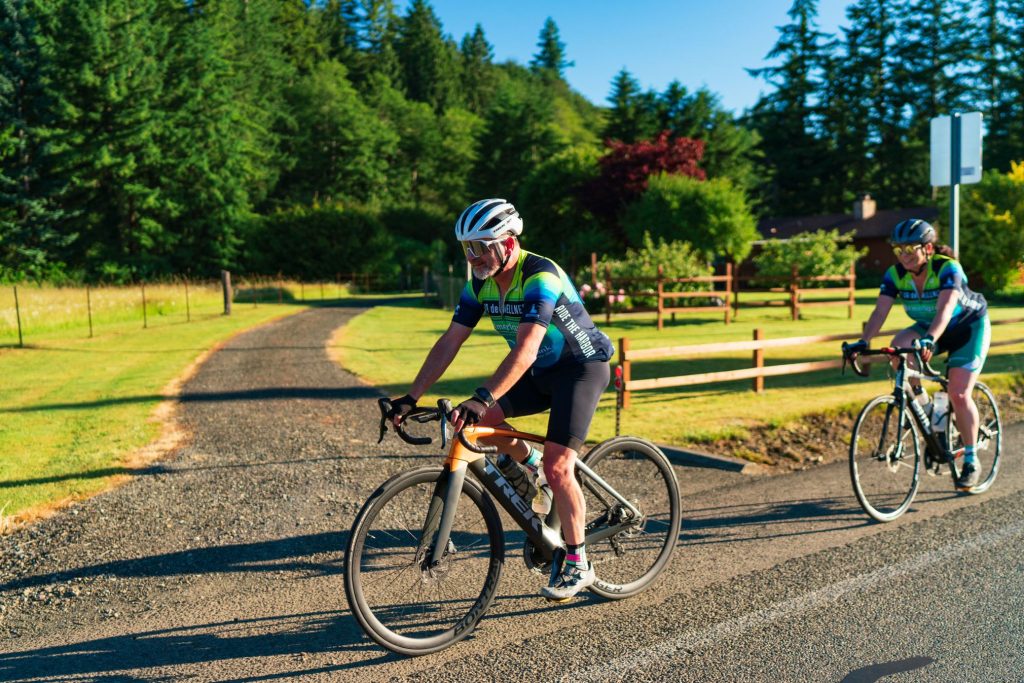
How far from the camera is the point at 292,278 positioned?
203 feet

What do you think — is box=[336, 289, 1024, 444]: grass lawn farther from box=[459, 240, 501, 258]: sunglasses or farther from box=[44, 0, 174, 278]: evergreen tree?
box=[44, 0, 174, 278]: evergreen tree

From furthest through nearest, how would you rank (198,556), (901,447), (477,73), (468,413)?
1. (477,73)
2. (901,447)
3. (198,556)
4. (468,413)

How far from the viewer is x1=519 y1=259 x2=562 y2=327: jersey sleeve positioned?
148 inches

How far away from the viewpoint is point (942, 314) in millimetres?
5918

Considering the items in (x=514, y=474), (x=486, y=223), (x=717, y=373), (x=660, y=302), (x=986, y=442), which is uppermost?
(x=486, y=223)

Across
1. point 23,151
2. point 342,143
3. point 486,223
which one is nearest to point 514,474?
point 486,223

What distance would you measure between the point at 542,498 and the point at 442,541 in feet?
1.98

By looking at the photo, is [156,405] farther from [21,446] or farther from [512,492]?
[512,492]

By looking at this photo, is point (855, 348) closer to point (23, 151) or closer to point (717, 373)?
point (717, 373)

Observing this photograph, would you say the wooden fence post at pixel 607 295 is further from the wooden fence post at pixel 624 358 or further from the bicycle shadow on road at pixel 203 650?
the bicycle shadow on road at pixel 203 650

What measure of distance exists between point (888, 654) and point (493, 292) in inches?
97.7

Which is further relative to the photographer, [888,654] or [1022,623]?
[1022,623]

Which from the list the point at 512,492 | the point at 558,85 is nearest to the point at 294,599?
the point at 512,492

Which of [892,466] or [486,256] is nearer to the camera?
[486,256]
